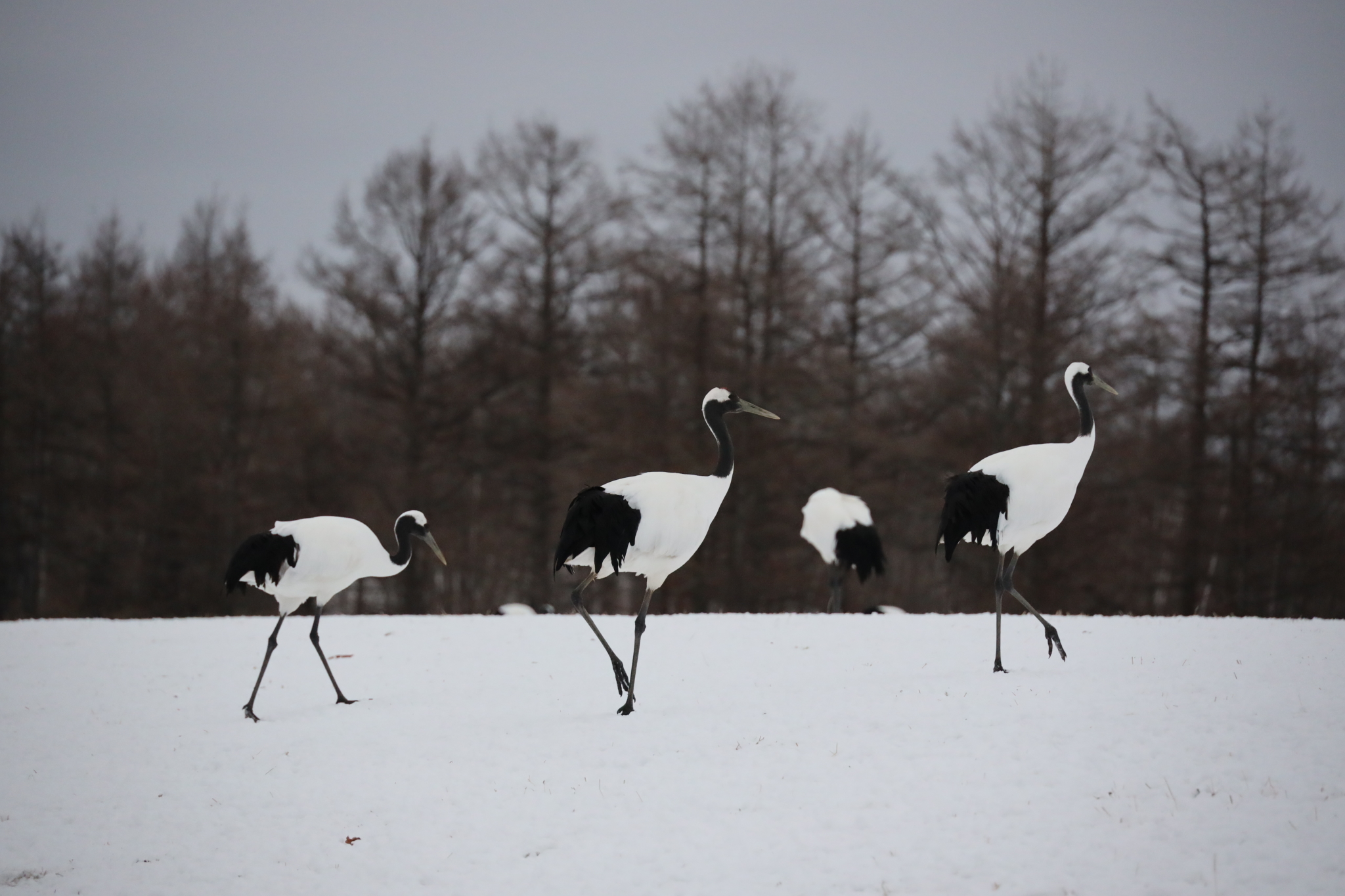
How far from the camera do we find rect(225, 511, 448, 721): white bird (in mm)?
10781

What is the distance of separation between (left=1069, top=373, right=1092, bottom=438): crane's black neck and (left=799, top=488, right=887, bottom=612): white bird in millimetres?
6340

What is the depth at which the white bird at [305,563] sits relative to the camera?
1078cm

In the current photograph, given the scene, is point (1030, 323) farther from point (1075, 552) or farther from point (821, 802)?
point (821, 802)

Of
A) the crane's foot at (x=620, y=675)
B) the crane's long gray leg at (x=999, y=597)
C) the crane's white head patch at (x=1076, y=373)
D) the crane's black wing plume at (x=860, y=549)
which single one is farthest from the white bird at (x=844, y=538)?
the crane's foot at (x=620, y=675)

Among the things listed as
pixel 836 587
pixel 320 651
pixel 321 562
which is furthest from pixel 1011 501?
pixel 836 587

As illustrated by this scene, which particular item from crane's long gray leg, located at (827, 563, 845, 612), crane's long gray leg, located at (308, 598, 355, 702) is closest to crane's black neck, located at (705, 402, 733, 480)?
crane's long gray leg, located at (308, 598, 355, 702)

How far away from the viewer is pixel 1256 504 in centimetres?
2316

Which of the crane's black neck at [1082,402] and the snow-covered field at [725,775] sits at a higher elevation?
the crane's black neck at [1082,402]

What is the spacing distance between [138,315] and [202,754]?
28.3 m

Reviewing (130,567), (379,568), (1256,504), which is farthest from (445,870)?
(130,567)

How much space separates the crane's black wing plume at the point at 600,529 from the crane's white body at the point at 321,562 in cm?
238

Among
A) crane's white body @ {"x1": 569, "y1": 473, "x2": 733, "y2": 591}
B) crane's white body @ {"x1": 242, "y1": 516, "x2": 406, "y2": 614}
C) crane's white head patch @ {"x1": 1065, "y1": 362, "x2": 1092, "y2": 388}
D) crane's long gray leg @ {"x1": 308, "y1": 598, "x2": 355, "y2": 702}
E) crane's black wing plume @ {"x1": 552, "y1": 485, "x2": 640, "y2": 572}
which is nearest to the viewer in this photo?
crane's black wing plume @ {"x1": 552, "y1": 485, "x2": 640, "y2": 572}

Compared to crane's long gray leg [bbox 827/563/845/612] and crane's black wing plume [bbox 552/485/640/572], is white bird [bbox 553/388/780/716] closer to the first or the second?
crane's black wing plume [bbox 552/485/640/572]

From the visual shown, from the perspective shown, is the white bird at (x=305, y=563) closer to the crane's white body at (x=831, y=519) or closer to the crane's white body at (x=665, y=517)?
the crane's white body at (x=665, y=517)
